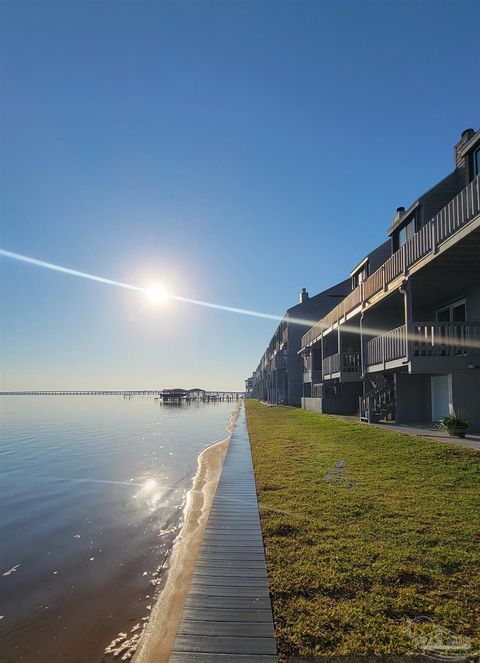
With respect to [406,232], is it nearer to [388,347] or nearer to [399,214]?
[399,214]

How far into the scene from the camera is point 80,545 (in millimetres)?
8617

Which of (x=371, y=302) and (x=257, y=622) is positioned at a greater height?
(x=371, y=302)

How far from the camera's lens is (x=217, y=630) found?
12.7 feet

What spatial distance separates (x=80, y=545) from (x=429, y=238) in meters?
11.7

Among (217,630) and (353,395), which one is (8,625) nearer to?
(217,630)

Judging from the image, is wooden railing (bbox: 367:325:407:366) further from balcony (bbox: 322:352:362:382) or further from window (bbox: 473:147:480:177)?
window (bbox: 473:147:480:177)

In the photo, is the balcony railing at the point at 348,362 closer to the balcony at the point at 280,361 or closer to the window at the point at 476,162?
the window at the point at 476,162

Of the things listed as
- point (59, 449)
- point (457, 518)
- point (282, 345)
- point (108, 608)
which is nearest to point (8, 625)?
point (108, 608)

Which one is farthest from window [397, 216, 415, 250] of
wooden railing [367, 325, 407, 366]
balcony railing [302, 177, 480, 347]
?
wooden railing [367, 325, 407, 366]

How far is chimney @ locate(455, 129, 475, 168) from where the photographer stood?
622 inches

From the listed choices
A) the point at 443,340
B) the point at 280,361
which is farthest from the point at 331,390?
the point at 280,361

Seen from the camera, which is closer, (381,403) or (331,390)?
(381,403)

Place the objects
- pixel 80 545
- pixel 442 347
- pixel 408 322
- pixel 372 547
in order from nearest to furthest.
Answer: pixel 372 547 → pixel 80 545 → pixel 442 347 → pixel 408 322

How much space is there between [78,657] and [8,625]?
152 cm
